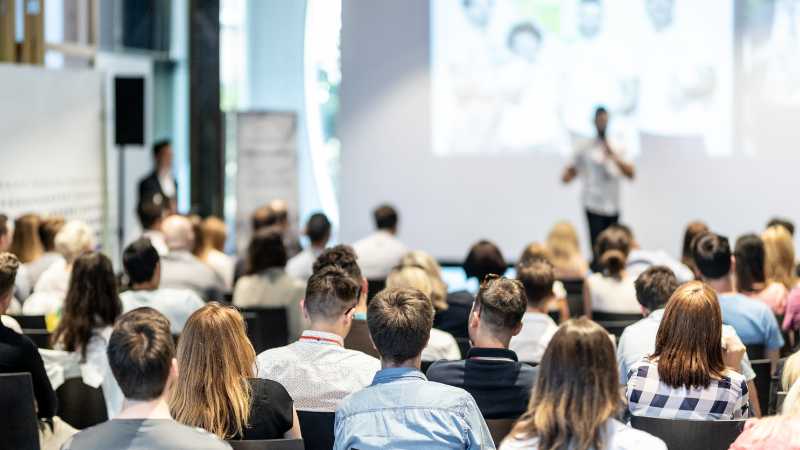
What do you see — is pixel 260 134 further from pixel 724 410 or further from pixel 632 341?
pixel 724 410

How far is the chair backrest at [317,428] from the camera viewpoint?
3.29 metres

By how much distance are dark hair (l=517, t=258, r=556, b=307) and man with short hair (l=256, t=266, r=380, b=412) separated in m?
1.20

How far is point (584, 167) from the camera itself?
367 inches

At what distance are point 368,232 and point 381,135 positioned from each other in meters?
0.95

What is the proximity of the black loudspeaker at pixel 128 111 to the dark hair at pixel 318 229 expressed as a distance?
2.97 metres

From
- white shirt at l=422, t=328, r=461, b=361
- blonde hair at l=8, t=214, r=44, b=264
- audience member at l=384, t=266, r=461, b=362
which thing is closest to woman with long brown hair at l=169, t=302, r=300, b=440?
audience member at l=384, t=266, r=461, b=362

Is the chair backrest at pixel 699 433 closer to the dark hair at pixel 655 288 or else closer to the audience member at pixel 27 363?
the dark hair at pixel 655 288

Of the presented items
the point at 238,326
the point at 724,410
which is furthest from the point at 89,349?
the point at 724,410

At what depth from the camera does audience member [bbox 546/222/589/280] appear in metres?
7.15

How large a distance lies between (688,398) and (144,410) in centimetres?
159

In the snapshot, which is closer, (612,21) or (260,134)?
(612,21)

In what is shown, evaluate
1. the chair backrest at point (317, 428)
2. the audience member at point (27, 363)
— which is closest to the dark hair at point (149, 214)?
the audience member at point (27, 363)

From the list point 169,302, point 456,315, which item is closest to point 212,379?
point 169,302

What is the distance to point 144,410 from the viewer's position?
2473mm
